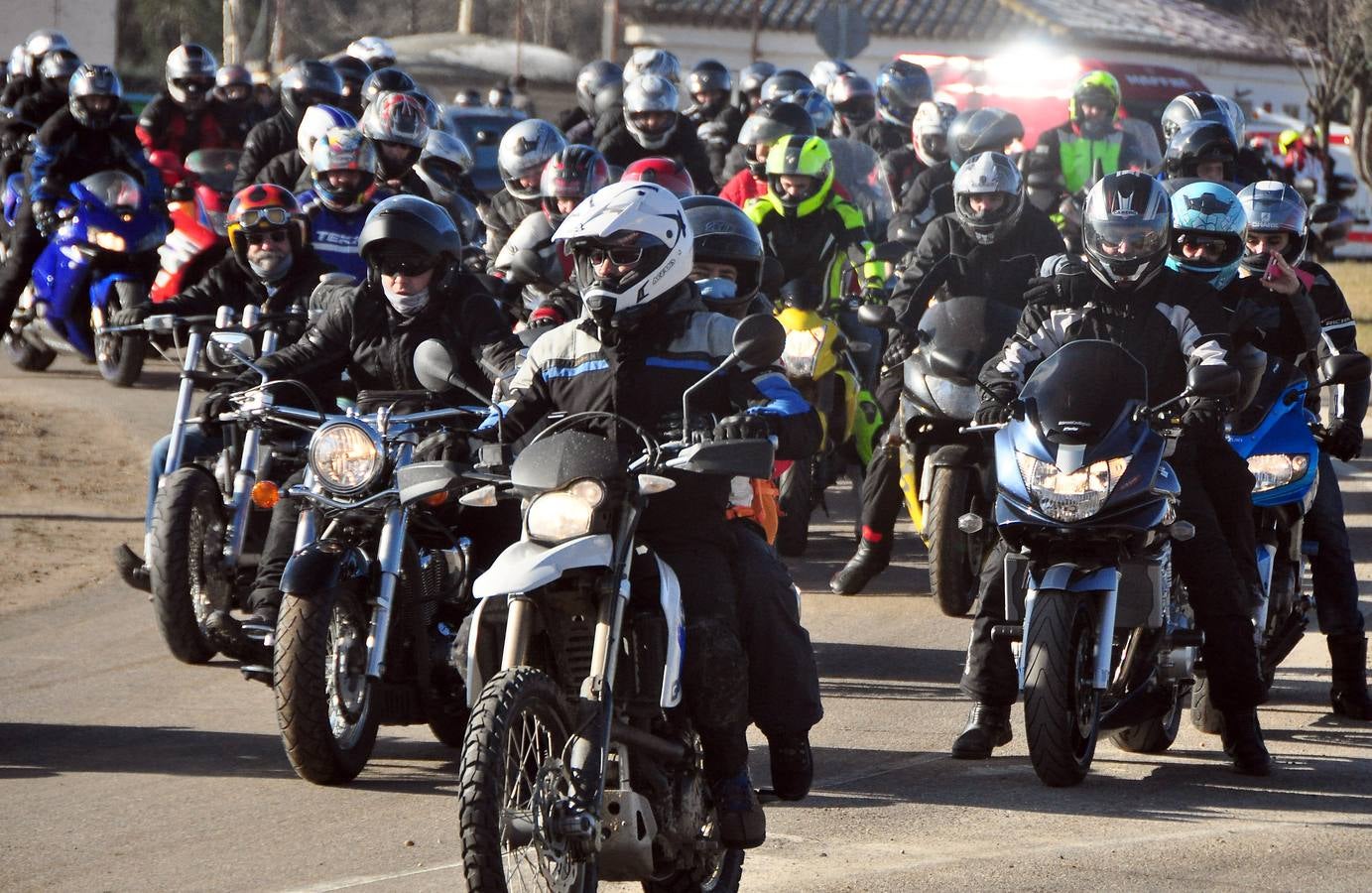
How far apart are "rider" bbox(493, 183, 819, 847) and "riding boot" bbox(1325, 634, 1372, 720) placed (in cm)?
337

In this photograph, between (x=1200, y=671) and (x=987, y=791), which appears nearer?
(x=987, y=791)

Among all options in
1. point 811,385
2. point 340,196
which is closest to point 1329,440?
point 811,385

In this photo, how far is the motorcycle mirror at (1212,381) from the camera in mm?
7039

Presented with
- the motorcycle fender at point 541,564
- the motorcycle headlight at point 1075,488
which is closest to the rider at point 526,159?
the motorcycle headlight at point 1075,488

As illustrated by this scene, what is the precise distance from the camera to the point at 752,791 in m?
5.77

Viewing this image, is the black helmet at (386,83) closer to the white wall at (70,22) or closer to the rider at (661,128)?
the rider at (661,128)

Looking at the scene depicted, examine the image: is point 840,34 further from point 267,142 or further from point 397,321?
point 397,321

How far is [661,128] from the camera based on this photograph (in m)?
15.9

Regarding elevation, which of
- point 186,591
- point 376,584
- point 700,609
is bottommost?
point 186,591

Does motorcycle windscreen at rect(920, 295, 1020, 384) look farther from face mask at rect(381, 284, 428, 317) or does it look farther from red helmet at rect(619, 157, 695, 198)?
face mask at rect(381, 284, 428, 317)

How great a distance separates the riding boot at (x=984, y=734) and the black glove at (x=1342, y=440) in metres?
1.92

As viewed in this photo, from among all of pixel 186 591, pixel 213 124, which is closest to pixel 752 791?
pixel 186 591

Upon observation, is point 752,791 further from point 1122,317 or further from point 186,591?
point 186,591

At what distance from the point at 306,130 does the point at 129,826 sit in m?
6.01
